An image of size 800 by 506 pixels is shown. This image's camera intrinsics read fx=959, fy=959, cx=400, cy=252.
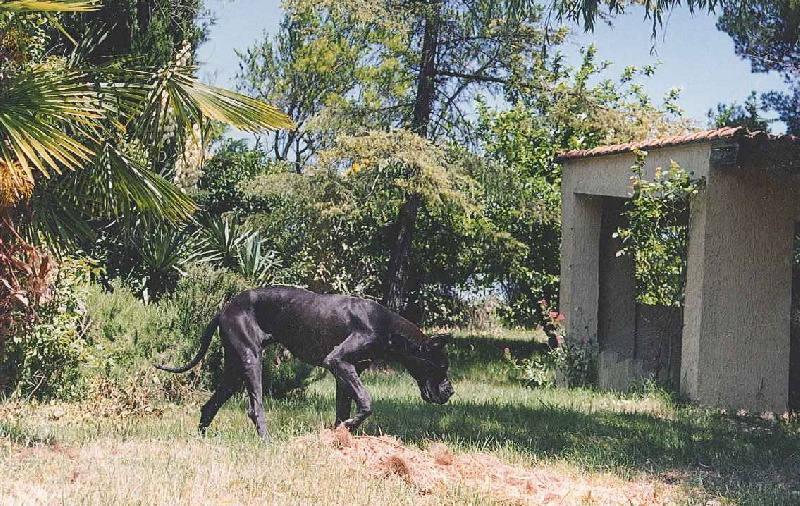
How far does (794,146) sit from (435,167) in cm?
613

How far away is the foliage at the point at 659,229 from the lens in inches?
472

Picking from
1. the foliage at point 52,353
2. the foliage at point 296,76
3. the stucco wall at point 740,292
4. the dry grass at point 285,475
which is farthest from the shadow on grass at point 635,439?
the foliage at point 296,76

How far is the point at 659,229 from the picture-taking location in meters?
13.6

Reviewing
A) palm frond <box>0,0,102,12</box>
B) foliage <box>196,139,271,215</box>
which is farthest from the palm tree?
foliage <box>196,139,271,215</box>

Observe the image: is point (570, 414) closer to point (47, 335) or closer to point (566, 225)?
point (566, 225)

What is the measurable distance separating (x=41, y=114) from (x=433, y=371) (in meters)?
3.93

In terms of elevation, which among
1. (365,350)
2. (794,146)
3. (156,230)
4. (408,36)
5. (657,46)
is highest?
(408,36)

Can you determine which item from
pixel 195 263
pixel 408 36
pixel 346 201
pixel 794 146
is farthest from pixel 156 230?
pixel 794 146

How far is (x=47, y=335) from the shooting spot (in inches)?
454

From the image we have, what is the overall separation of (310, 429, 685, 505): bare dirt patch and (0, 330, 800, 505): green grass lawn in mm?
90

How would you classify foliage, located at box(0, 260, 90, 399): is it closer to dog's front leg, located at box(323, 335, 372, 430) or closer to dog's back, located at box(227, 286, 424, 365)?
dog's back, located at box(227, 286, 424, 365)

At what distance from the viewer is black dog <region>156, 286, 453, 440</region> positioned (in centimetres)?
830

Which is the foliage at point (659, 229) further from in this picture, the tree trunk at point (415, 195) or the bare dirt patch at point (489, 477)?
the bare dirt patch at point (489, 477)

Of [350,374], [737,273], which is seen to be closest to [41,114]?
[350,374]
